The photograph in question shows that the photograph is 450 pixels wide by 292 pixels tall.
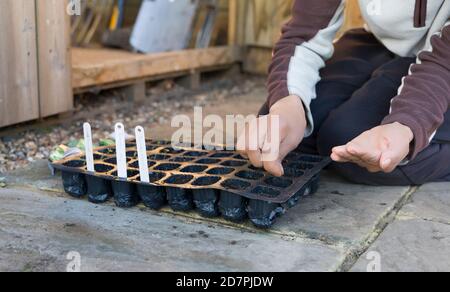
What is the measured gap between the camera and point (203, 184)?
4.45 ft

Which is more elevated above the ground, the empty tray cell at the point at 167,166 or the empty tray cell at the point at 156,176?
the empty tray cell at the point at 156,176

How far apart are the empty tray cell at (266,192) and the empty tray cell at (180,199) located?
5.7 inches

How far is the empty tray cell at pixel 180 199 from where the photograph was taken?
4.37ft

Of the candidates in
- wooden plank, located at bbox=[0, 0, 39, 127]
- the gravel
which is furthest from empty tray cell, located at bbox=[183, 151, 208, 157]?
wooden plank, located at bbox=[0, 0, 39, 127]

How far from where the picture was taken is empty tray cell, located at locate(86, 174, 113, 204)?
1.40m

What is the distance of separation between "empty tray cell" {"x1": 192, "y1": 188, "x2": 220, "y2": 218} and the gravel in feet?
2.12

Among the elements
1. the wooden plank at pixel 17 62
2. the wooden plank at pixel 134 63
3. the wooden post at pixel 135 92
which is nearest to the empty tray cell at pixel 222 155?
the wooden plank at pixel 17 62

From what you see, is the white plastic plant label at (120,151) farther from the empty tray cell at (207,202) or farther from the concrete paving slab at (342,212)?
the concrete paving slab at (342,212)

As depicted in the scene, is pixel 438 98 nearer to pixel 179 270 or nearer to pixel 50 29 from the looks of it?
pixel 179 270

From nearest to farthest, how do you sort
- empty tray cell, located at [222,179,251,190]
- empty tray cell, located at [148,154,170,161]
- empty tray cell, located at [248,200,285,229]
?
empty tray cell, located at [248,200,285,229]
empty tray cell, located at [222,179,251,190]
empty tray cell, located at [148,154,170,161]

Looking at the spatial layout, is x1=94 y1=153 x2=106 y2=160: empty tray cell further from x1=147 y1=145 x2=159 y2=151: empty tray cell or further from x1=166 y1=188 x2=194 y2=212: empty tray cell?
x1=166 y1=188 x2=194 y2=212: empty tray cell

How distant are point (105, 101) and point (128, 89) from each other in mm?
113

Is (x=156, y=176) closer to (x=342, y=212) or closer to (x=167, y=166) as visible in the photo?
(x=167, y=166)

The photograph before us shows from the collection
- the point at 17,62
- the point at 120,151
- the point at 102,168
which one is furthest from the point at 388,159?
the point at 17,62
